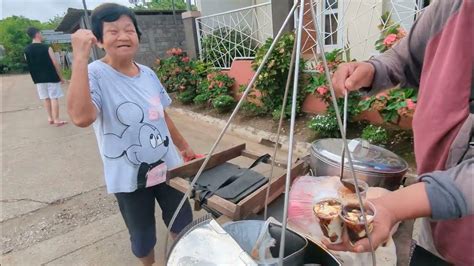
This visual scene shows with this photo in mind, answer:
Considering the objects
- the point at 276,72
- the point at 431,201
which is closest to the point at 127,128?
the point at 431,201

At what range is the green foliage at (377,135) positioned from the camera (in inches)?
122

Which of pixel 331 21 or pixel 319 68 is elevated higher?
pixel 331 21

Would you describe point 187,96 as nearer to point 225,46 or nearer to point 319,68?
point 225,46

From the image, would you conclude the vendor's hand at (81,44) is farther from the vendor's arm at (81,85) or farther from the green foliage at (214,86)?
the green foliage at (214,86)

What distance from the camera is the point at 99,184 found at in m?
3.30

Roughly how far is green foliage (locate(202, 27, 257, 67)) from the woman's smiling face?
4320 mm

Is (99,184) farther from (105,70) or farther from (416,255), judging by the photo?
(416,255)

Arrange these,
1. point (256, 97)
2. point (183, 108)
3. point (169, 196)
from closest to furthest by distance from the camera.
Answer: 1. point (169, 196)
2. point (256, 97)
3. point (183, 108)

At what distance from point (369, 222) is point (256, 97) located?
13.7 feet

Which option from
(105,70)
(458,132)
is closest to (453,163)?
(458,132)

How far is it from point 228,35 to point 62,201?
4.10 meters

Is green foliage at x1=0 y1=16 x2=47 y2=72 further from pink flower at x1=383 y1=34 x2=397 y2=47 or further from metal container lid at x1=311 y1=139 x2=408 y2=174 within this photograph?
metal container lid at x1=311 y1=139 x2=408 y2=174

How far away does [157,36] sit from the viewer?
30.3ft

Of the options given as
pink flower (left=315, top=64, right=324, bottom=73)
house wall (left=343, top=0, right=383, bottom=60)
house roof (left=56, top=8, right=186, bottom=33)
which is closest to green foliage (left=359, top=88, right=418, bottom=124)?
pink flower (left=315, top=64, right=324, bottom=73)
